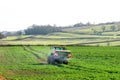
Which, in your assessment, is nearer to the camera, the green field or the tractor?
the green field

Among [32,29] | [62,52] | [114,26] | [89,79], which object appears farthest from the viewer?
[32,29]

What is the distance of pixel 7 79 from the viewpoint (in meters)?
20.7

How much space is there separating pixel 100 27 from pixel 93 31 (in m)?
7.51

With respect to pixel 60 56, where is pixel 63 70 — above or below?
below

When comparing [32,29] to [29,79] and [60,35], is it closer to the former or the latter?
[60,35]

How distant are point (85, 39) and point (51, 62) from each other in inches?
2706

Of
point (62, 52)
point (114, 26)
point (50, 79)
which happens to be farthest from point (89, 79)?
point (114, 26)

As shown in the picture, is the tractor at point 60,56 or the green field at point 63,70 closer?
the green field at point 63,70

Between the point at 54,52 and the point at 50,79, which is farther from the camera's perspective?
the point at 54,52

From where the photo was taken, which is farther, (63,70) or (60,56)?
(60,56)

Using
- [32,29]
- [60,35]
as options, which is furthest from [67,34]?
[32,29]

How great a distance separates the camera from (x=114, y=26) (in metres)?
128

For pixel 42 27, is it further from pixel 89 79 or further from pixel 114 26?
pixel 89 79

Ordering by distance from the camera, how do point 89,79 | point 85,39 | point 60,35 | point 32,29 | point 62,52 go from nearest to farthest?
point 89,79, point 62,52, point 85,39, point 60,35, point 32,29
